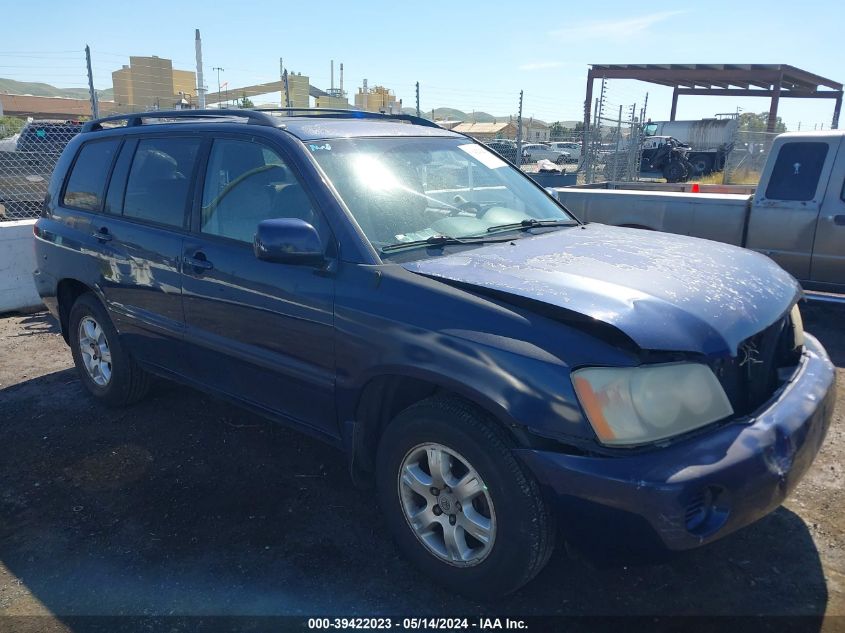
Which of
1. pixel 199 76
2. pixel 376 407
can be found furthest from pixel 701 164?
pixel 376 407

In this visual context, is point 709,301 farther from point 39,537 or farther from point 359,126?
point 39,537

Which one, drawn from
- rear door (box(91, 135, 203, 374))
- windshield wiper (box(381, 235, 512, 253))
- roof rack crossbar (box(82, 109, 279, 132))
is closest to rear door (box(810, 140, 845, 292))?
windshield wiper (box(381, 235, 512, 253))

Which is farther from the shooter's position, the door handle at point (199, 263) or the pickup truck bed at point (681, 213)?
the pickup truck bed at point (681, 213)

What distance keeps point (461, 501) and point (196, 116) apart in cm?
300

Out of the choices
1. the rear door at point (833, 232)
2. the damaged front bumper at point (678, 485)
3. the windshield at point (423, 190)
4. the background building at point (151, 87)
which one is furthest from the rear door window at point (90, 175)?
the background building at point (151, 87)

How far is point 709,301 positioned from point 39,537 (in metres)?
3.26

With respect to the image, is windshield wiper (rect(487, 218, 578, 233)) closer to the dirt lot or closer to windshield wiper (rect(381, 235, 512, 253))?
windshield wiper (rect(381, 235, 512, 253))

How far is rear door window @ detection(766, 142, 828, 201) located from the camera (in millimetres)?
6402

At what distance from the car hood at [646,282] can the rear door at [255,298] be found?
606 mm

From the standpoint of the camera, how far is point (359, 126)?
362 centimetres

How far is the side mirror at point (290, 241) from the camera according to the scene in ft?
9.18

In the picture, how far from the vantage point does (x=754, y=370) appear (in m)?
2.62

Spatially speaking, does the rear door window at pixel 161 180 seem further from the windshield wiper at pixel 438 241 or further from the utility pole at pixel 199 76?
the utility pole at pixel 199 76

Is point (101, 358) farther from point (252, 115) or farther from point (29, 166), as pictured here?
point (29, 166)
